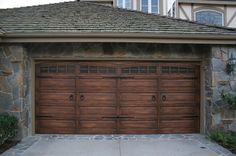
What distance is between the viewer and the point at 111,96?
8352mm

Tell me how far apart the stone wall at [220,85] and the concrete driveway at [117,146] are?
2.43ft

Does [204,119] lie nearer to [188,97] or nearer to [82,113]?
[188,97]

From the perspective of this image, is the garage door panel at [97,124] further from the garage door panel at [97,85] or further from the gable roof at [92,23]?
the gable roof at [92,23]

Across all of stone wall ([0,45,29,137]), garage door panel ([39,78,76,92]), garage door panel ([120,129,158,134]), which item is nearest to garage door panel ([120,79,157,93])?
garage door panel ([120,129,158,134])

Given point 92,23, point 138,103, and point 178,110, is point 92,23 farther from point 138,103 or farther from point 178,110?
point 178,110

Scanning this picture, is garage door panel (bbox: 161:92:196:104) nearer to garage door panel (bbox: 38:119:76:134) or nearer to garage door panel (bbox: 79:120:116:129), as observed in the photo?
garage door panel (bbox: 79:120:116:129)

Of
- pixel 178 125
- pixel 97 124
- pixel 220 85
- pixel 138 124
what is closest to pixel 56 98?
pixel 97 124

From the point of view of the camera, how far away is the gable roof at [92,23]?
25.0 ft

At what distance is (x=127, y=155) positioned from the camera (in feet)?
21.1

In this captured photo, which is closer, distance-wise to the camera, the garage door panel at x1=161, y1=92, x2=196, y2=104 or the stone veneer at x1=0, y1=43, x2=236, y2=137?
A: the stone veneer at x1=0, y1=43, x2=236, y2=137

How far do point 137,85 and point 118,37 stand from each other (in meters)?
1.62

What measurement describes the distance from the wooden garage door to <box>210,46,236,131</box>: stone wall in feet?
2.13

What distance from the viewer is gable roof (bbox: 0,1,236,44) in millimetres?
7609

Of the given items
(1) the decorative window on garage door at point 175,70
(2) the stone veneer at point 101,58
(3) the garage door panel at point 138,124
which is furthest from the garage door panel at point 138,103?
(2) the stone veneer at point 101,58
